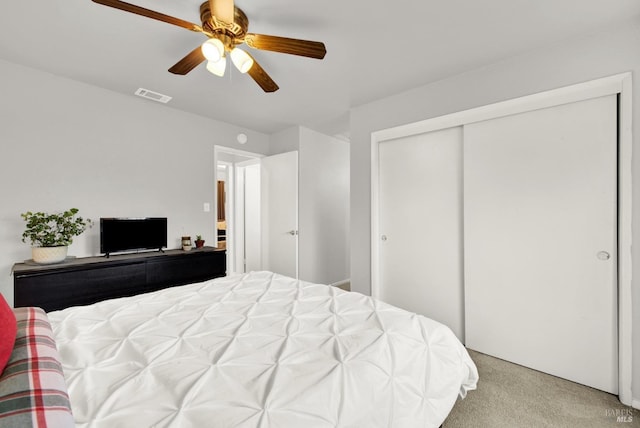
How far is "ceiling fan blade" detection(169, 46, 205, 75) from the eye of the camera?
1736mm

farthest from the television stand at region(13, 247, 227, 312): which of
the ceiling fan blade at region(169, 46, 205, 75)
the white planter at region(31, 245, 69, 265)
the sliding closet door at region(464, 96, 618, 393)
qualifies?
the sliding closet door at region(464, 96, 618, 393)

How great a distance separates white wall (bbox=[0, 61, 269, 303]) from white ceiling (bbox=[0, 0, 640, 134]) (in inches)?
8.9

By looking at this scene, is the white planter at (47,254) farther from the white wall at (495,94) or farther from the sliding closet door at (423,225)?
the sliding closet door at (423,225)

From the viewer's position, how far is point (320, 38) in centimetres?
196

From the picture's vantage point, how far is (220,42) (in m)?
1.55

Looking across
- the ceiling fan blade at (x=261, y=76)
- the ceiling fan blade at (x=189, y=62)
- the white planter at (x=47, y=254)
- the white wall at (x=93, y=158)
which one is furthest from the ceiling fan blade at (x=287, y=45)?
the white planter at (x=47, y=254)

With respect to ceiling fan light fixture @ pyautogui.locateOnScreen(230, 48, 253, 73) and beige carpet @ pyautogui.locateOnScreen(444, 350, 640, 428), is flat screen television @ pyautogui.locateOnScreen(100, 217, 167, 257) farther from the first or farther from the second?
beige carpet @ pyautogui.locateOnScreen(444, 350, 640, 428)

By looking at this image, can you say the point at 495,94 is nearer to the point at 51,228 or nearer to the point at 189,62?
the point at 189,62

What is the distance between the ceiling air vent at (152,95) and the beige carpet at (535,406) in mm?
3713

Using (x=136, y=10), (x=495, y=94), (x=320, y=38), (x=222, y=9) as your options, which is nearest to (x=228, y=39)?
(x=222, y=9)

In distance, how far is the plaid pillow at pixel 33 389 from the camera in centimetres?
58

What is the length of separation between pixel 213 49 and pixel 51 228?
7.34ft

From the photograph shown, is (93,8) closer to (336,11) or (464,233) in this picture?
(336,11)

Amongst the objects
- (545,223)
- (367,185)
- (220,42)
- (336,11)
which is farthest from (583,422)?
(220,42)
